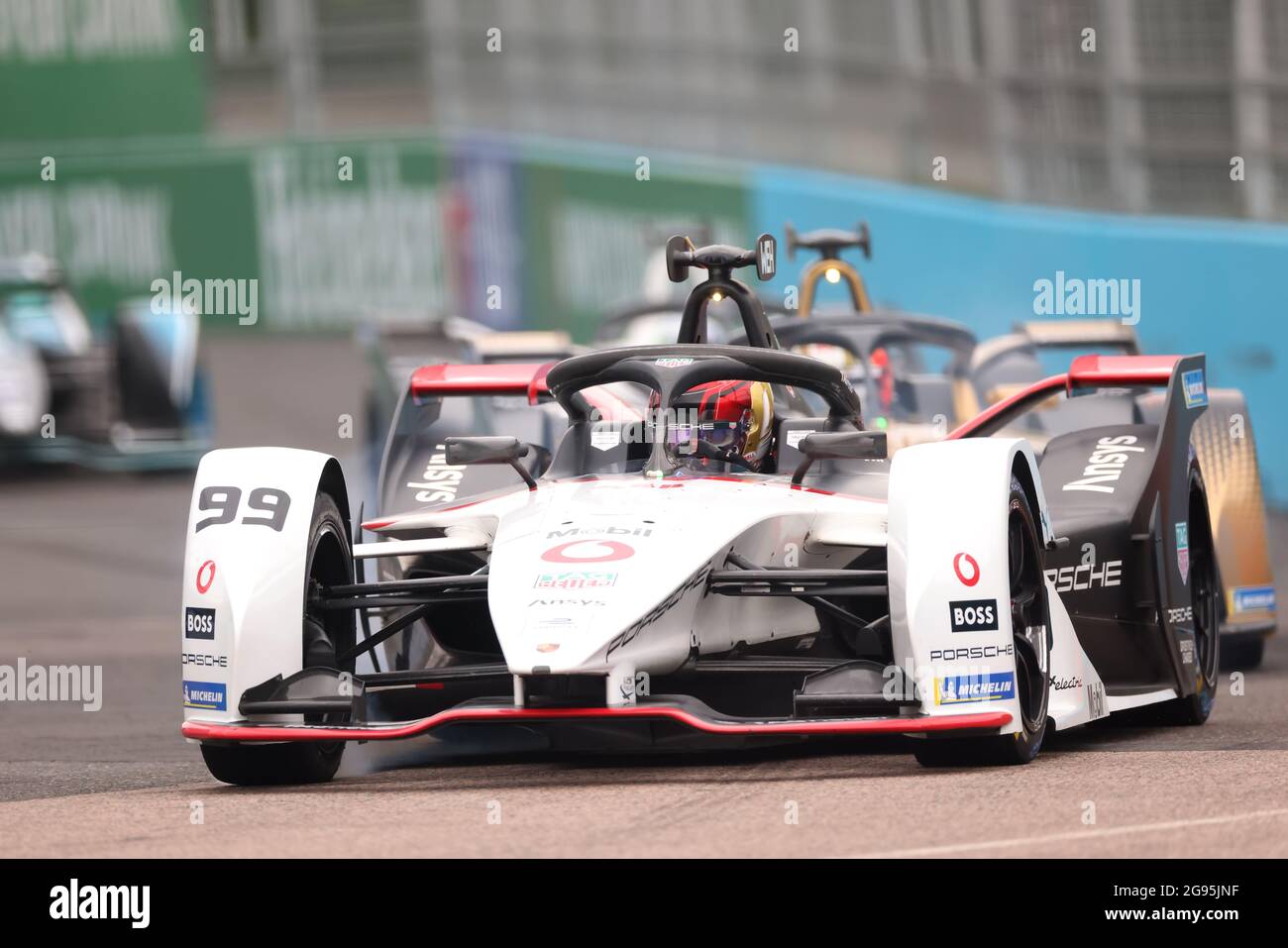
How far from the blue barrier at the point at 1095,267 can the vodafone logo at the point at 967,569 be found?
31.2 ft

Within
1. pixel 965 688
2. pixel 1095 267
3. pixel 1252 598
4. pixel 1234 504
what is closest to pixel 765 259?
pixel 965 688

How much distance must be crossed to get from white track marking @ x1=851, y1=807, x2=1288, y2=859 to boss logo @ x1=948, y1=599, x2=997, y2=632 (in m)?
1.09

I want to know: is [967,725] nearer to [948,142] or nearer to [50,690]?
[50,690]

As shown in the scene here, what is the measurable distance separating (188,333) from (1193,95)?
8.29 meters

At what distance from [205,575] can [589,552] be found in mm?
1273

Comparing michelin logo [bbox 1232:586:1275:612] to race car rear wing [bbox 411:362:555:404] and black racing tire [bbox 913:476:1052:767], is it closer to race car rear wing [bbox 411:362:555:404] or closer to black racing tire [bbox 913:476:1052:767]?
black racing tire [bbox 913:476:1052:767]

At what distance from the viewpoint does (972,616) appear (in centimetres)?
698

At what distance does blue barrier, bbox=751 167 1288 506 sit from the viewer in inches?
639

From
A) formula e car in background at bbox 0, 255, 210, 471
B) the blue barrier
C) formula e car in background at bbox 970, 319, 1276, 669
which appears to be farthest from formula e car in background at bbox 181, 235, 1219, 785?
formula e car in background at bbox 0, 255, 210, 471

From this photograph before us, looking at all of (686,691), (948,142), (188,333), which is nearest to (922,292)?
(948,142)

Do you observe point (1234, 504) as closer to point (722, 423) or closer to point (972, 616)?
point (722, 423)

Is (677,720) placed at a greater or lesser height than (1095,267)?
lesser

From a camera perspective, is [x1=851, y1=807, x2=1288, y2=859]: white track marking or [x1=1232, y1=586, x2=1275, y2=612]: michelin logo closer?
[x1=851, y1=807, x2=1288, y2=859]: white track marking

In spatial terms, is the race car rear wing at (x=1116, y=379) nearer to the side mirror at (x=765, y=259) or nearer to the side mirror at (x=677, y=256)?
the side mirror at (x=765, y=259)
